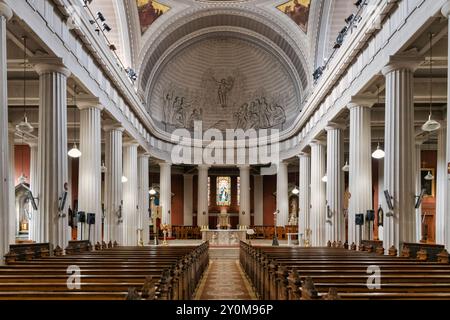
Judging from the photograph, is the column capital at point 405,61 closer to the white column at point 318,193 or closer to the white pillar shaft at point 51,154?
the white pillar shaft at point 51,154

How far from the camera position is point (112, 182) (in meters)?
23.8

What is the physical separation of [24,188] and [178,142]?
10.5 m

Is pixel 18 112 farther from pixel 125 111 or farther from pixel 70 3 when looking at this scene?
pixel 70 3

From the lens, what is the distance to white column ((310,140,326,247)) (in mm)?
27781

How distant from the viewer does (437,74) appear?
18922 millimetres

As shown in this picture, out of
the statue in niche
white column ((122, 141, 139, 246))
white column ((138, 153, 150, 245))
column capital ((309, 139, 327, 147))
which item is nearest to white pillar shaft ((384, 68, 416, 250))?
column capital ((309, 139, 327, 147))

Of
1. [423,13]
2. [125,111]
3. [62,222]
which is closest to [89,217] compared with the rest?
[62,222]

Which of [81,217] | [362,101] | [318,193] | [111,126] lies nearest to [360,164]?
[362,101]

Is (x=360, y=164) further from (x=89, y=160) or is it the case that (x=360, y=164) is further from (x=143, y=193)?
(x=143, y=193)

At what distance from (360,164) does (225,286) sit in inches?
296

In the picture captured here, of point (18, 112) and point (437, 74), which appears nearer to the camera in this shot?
point (437, 74)

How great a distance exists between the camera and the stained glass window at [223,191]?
4300 cm

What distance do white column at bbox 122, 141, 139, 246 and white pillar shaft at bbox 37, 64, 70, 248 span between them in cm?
1291

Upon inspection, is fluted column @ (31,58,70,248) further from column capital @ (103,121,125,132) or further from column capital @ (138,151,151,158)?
column capital @ (138,151,151,158)
